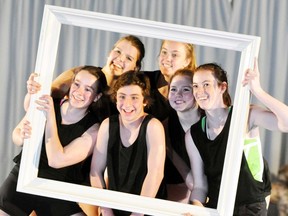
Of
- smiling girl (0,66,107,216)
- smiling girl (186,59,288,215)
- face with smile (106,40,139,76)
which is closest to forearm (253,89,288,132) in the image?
smiling girl (186,59,288,215)

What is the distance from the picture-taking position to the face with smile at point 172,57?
1767mm

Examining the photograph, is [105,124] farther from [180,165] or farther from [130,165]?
[180,165]

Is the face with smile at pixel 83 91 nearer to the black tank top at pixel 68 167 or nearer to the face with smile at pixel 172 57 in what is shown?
the black tank top at pixel 68 167

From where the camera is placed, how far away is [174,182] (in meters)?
1.76

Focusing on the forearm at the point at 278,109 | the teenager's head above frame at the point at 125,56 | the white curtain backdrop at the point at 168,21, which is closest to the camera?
the forearm at the point at 278,109

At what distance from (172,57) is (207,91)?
180mm

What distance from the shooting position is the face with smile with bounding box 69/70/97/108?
1.78m

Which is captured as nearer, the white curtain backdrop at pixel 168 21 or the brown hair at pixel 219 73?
the brown hair at pixel 219 73

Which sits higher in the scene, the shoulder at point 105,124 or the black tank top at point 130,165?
the shoulder at point 105,124

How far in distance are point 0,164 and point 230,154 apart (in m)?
0.99

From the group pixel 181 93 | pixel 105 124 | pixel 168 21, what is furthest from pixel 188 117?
pixel 168 21

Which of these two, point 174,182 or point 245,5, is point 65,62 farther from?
point 245,5

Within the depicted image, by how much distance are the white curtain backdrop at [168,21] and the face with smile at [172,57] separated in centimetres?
39

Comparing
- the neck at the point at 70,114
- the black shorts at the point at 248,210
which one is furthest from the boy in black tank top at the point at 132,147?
the black shorts at the point at 248,210
